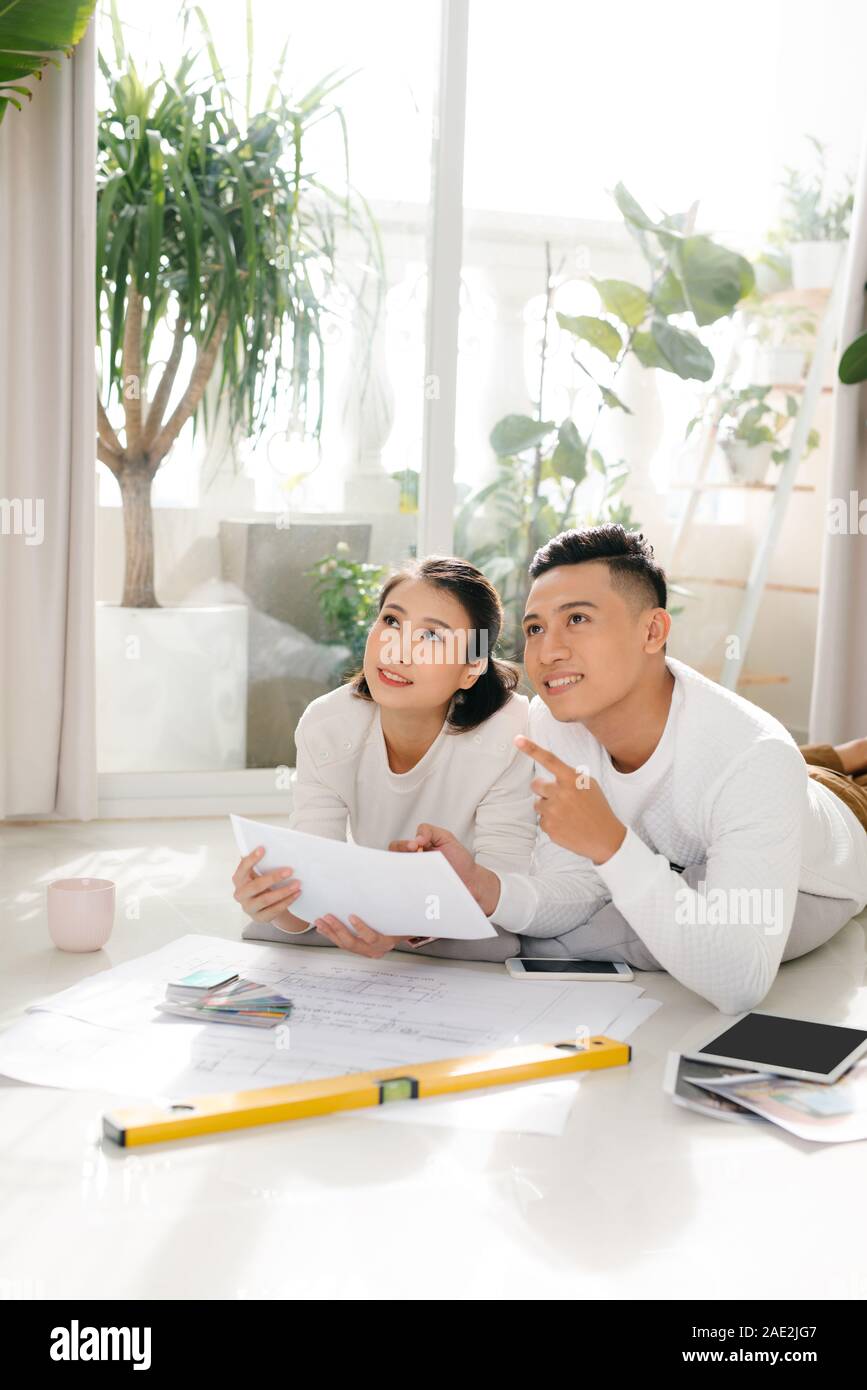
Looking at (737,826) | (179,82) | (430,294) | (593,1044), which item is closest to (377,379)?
(430,294)

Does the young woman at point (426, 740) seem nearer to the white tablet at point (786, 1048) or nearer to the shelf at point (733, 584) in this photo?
the white tablet at point (786, 1048)

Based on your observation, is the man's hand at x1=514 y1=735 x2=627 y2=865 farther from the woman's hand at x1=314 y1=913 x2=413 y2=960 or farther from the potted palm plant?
the potted palm plant

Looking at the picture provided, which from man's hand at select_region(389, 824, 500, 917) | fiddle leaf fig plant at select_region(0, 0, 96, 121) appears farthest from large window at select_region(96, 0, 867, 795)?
man's hand at select_region(389, 824, 500, 917)

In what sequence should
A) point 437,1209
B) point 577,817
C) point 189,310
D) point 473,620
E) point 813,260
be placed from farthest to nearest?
point 813,260 → point 189,310 → point 473,620 → point 577,817 → point 437,1209

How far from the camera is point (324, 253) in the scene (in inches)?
132

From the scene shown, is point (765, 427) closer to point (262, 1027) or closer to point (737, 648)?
point (737, 648)

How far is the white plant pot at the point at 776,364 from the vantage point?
150 inches

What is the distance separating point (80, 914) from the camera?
2.09 meters

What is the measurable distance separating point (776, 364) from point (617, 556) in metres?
2.15

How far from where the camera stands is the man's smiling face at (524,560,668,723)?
73.4 inches

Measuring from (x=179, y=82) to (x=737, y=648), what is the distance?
6.74 ft

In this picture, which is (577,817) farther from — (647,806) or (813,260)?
(813,260)

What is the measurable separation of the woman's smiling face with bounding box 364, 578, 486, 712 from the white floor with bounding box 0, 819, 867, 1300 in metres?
0.65

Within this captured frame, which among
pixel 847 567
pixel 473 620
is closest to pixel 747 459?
pixel 847 567
